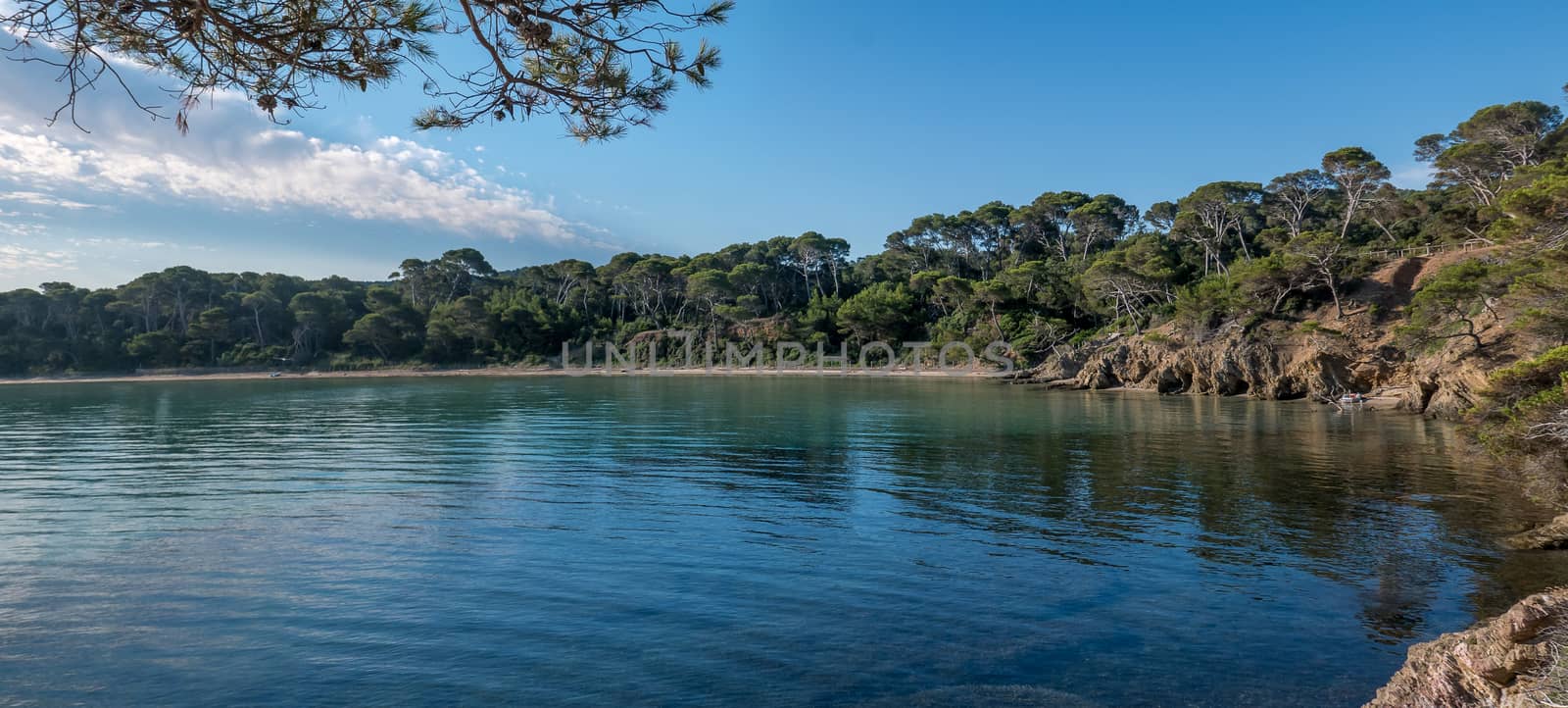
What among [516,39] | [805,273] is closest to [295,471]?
[516,39]

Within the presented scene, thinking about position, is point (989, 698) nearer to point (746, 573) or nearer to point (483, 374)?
point (746, 573)

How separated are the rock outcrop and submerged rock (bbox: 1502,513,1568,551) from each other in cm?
617

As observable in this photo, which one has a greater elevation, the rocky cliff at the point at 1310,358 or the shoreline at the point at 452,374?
the rocky cliff at the point at 1310,358

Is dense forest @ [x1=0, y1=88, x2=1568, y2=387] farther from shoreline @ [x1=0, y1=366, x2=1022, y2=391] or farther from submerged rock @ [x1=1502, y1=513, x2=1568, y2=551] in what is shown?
submerged rock @ [x1=1502, y1=513, x2=1568, y2=551]

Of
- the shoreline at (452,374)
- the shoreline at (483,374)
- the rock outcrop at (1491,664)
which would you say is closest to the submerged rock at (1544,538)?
the rock outcrop at (1491,664)

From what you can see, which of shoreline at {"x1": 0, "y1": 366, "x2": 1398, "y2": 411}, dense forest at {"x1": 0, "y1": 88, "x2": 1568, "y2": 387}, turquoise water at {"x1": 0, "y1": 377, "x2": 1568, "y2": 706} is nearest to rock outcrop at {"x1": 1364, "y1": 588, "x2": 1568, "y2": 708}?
turquoise water at {"x1": 0, "y1": 377, "x2": 1568, "y2": 706}

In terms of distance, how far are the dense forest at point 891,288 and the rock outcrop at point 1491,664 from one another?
37.6 metres

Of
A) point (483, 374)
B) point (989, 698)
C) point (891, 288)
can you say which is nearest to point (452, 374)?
point (483, 374)

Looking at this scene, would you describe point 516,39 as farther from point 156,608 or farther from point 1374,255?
point 1374,255

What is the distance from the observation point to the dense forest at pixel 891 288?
133 ft

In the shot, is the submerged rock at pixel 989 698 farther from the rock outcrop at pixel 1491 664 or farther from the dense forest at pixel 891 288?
the dense forest at pixel 891 288

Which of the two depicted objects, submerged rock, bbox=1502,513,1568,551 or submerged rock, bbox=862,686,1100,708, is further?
submerged rock, bbox=1502,513,1568,551

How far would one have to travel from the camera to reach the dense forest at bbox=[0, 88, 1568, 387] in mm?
40469

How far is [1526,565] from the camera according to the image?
28.2 ft
